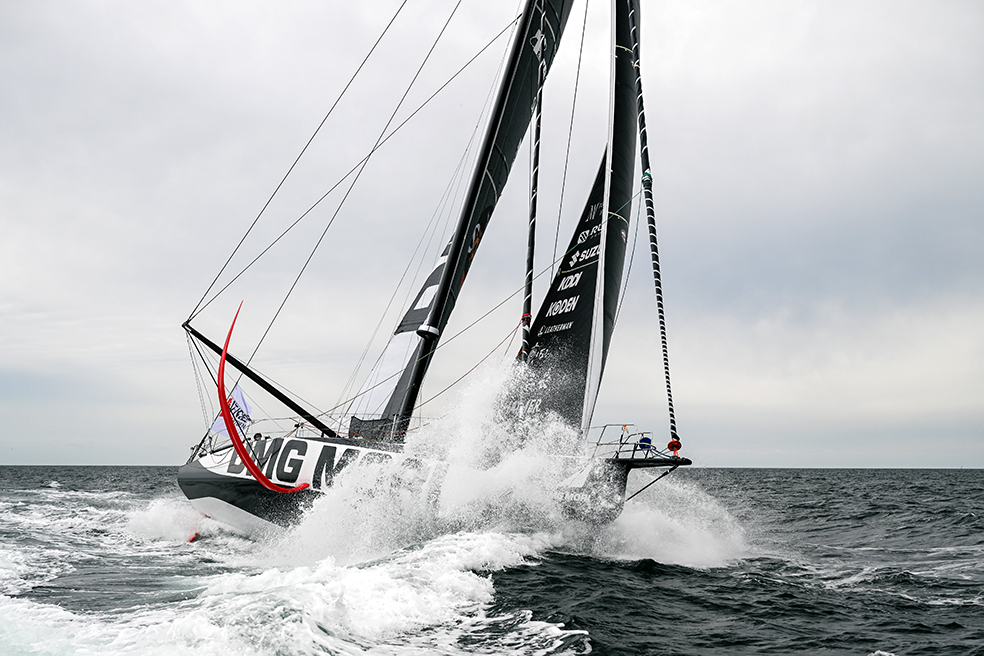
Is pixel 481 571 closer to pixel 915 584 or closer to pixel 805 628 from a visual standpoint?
pixel 805 628

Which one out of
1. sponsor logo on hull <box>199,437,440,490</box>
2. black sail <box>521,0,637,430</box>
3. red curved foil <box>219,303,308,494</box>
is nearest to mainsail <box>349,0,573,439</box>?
sponsor logo on hull <box>199,437,440,490</box>

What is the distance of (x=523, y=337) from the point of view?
37.5ft

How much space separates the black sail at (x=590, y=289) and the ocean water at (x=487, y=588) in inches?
76.8

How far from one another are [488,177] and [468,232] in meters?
1.05

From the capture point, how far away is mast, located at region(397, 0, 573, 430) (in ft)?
35.4

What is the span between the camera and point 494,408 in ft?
31.6

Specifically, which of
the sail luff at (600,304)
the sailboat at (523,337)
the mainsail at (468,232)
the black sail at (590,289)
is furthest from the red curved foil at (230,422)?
the sail luff at (600,304)

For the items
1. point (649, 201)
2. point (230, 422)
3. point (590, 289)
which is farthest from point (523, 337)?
point (230, 422)

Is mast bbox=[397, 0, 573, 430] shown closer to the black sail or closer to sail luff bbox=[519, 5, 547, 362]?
sail luff bbox=[519, 5, 547, 362]

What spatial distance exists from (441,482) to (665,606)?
357cm

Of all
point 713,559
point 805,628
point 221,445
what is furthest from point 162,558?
point 805,628

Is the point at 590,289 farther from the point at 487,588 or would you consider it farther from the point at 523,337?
the point at 487,588

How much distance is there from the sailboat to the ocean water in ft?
2.31

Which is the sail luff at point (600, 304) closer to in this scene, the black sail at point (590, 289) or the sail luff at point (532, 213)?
the black sail at point (590, 289)
